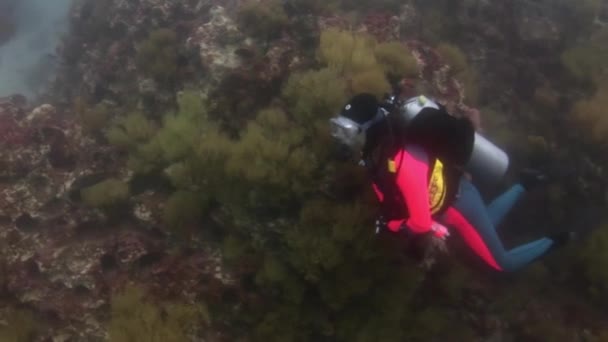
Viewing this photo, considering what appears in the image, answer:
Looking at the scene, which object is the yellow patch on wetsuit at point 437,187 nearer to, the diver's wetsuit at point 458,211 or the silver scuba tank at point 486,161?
the diver's wetsuit at point 458,211

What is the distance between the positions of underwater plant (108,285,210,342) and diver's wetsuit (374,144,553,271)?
2333 mm

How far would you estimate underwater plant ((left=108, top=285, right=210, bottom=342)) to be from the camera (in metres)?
4.71

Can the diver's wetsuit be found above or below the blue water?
above

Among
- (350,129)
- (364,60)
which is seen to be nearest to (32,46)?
(364,60)

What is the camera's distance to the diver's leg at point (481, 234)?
475cm

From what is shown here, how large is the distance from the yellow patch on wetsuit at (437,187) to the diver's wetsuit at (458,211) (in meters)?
0.05

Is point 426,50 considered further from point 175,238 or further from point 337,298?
point 175,238

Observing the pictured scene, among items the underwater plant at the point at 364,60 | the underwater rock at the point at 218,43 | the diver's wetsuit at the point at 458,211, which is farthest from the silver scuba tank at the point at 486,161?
the underwater rock at the point at 218,43

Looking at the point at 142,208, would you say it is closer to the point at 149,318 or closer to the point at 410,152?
the point at 149,318

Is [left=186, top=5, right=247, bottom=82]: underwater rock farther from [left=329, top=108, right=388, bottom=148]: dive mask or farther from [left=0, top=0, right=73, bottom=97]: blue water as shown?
[left=0, top=0, right=73, bottom=97]: blue water

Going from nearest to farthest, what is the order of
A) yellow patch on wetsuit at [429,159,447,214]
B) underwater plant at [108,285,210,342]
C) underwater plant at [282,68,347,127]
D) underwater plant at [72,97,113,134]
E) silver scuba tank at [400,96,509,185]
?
yellow patch on wetsuit at [429,159,447,214] → silver scuba tank at [400,96,509,185] → underwater plant at [108,285,210,342] → underwater plant at [282,68,347,127] → underwater plant at [72,97,113,134]

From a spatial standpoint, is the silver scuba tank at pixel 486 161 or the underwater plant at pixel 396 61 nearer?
the silver scuba tank at pixel 486 161

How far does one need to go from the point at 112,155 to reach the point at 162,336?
3.03m

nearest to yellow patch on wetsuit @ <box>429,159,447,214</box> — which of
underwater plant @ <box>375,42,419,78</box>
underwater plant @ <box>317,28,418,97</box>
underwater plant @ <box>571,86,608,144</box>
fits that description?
underwater plant @ <box>317,28,418,97</box>
